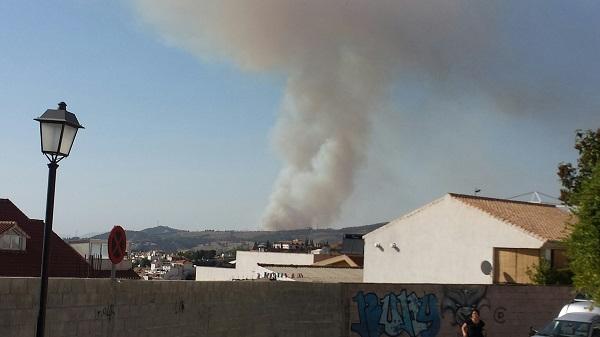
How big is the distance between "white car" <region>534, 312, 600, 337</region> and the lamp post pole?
46.2ft

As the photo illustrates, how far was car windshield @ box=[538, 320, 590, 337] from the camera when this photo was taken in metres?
19.0

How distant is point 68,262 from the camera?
1759 inches

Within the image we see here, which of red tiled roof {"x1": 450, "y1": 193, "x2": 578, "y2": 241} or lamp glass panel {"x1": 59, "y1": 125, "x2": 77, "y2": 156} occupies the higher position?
red tiled roof {"x1": 450, "y1": 193, "x2": 578, "y2": 241}

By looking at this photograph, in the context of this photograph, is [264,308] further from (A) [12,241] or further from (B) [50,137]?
(A) [12,241]

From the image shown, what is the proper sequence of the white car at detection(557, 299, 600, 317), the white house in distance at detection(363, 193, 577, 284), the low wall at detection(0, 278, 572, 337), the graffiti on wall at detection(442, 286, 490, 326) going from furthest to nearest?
the white house in distance at detection(363, 193, 577, 284) → the graffiti on wall at detection(442, 286, 490, 326) → the white car at detection(557, 299, 600, 317) → the low wall at detection(0, 278, 572, 337)

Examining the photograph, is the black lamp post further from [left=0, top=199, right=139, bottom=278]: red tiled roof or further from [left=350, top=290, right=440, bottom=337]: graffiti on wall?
[left=0, top=199, right=139, bottom=278]: red tiled roof

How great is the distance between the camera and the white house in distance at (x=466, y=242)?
36531 millimetres

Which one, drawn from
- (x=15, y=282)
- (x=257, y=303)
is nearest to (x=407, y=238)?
(x=257, y=303)

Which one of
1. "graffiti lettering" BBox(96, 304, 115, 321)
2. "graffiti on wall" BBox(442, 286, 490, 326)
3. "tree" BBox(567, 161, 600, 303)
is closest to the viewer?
"graffiti lettering" BBox(96, 304, 115, 321)

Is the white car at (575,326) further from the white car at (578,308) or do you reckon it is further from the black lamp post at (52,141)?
the black lamp post at (52,141)

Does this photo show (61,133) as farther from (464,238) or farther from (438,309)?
(464,238)

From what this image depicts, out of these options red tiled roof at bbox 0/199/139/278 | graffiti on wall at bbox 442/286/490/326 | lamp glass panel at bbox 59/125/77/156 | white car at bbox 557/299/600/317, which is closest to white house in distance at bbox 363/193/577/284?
graffiti on wall at bbox 442/286/490/326

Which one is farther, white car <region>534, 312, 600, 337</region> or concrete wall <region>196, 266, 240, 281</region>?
concrete wall <region>196, 266, 240, 281</region>

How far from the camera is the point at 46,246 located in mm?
9414
